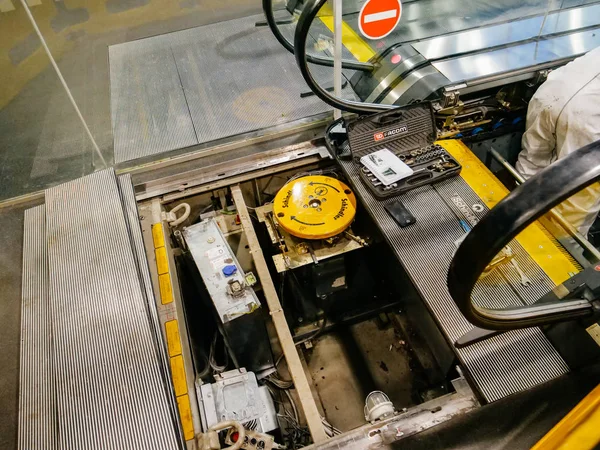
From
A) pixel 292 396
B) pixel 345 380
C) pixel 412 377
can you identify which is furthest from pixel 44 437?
pixel 412 377

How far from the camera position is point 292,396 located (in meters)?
2.29

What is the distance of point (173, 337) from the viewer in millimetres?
1676

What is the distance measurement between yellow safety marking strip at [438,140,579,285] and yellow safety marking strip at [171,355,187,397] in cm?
159

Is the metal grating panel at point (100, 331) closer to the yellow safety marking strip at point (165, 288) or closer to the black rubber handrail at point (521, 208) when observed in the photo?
the yellow safety marking strip at point (165, 288)

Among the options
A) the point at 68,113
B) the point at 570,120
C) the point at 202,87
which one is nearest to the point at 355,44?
the point at 202,87

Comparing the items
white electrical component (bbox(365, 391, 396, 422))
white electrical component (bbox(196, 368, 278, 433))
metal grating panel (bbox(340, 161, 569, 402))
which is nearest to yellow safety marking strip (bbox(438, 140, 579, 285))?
metal grating panel (bbox(340, 161, 569, 402))

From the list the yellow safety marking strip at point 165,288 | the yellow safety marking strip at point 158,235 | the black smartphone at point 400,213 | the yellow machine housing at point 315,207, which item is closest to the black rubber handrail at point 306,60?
the yellow machine housing at point 315,207

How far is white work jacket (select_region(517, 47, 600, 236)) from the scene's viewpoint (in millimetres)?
2006

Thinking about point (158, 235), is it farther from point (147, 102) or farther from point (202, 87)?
point (202, 87)

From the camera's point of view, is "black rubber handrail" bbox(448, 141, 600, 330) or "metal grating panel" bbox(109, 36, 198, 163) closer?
"black rubber handrail" bbox(448, 141, 600, 330)

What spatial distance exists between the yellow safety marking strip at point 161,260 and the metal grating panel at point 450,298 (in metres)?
1.04

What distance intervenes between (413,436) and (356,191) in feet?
3.78

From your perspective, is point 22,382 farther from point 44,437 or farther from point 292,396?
point 292,396

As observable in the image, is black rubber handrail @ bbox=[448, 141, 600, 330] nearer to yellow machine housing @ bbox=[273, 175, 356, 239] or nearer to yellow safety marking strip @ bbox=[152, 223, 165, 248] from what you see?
yellow machine housing @ bbox=[273, 175, 356, 239]
